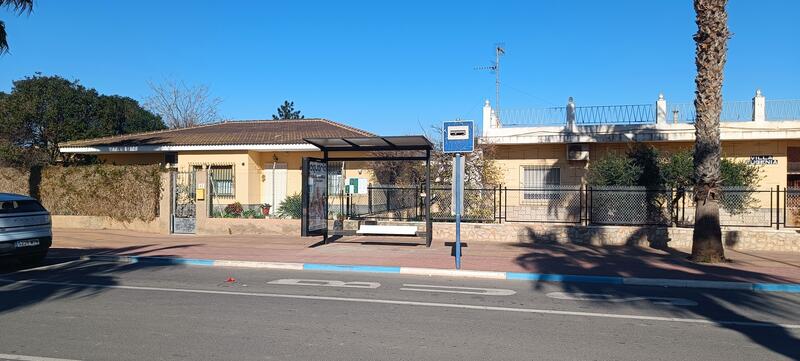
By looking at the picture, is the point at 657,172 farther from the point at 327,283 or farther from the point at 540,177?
the point at 327,283

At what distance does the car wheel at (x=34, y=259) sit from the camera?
13.5 m

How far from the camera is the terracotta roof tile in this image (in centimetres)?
2555

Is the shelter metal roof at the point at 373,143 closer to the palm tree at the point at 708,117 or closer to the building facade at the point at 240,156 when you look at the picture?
the building facade at the point at 240,156

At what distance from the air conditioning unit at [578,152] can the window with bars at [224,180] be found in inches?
527

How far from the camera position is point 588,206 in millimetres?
18969

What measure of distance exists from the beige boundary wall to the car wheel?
10237 millimetres

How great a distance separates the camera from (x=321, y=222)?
17391mm

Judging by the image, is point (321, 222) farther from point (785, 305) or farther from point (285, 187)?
point (785, 305)

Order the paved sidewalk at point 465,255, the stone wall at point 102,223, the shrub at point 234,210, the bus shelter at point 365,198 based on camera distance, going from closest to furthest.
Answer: the paved sidewalk at point 465,255, the bus shelter at point 365,198, the shrub at point 234,210, the stone wall at point 102,223

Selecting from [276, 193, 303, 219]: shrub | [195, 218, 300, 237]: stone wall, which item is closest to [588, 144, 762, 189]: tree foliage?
[276, 193, 303, 219]: shrub

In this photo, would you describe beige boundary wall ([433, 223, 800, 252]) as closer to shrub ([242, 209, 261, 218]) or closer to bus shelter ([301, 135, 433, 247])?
bus shelter ([301, 135, 433, 247])

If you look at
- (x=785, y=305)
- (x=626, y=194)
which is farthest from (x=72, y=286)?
(x=626, y=194)

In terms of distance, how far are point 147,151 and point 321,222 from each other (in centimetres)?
1207

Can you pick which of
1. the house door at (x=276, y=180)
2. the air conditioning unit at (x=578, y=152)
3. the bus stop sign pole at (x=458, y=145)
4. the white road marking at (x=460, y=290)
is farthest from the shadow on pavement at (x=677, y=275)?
the house door at (x=276, y=180)
